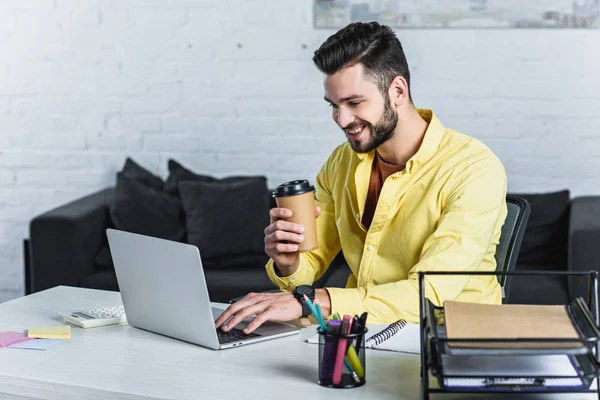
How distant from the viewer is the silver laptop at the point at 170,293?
163 centimetres

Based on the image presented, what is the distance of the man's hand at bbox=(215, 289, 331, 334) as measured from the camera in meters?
1.73

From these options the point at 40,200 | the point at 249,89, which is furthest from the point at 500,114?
the point at 40,200

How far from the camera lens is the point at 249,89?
13.5ft

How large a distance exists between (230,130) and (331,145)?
1.58ft

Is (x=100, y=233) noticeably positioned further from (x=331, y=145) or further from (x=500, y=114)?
(x=500, y=114)

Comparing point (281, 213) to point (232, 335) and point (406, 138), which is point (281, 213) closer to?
point (232, 335)

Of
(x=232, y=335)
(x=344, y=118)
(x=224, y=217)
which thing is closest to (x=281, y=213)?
(x=232, y=335)

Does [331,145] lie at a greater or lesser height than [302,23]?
lesser

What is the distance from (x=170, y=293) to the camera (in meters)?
1.69

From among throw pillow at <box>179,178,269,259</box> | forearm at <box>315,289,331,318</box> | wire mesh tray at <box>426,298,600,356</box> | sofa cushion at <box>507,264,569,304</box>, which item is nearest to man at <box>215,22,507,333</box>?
forearm at <box>315,289,331,318</box>

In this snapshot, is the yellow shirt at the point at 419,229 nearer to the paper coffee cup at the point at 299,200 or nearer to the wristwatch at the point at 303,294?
the wristwatch at the point at 303,294

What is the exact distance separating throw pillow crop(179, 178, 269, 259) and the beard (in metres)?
1.63

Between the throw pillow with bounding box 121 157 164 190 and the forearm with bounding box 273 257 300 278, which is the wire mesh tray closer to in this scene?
the forearm with bounding box 273 257 300 278

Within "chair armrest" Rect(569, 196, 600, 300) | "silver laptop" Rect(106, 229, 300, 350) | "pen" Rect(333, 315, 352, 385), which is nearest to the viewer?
"pen" Rect(333, 315, 352, 385)
